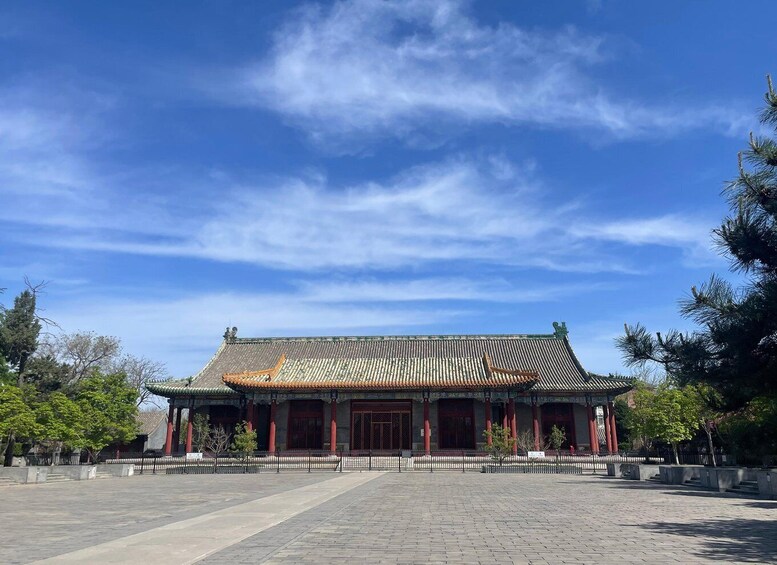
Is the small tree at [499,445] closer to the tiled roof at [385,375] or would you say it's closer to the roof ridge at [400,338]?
the tiled roof at [385,375]

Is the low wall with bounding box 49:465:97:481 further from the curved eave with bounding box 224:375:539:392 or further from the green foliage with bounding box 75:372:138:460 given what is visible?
the curved eave with bounding box 224:375:539:392

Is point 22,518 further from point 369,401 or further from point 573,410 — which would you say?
point 573,410

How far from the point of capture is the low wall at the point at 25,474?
24422 mm

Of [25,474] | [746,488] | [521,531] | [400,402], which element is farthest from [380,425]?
[521,531]

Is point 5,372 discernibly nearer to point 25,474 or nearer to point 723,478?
point 25,474

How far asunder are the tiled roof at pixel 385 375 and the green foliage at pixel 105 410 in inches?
244

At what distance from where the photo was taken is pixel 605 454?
35.2m

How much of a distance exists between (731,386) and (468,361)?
107 feet

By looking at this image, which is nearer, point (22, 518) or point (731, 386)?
point (731, 386)

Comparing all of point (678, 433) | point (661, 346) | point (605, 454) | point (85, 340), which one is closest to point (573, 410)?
point (605, 454)

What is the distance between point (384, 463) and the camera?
33.2 metres

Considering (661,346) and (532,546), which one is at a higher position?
(661,346)

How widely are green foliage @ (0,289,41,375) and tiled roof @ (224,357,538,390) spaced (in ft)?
54.4

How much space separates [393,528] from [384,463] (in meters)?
24.3
